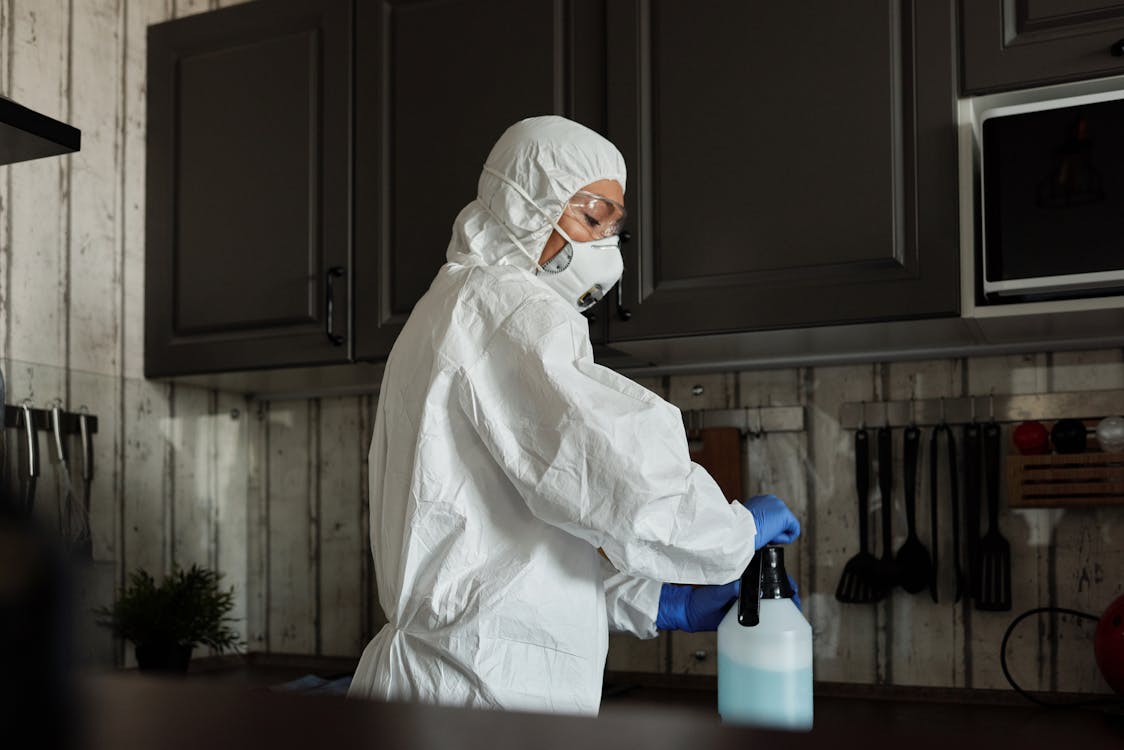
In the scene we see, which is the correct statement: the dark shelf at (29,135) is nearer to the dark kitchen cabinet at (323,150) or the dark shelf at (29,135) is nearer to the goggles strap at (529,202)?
the dark kitchen cabinet at (323,150)

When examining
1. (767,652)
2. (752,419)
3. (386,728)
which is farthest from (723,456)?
(386,728)

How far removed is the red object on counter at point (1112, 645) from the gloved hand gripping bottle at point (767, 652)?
674 millimetres

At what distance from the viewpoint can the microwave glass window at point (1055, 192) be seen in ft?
5.24

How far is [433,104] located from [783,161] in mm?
704

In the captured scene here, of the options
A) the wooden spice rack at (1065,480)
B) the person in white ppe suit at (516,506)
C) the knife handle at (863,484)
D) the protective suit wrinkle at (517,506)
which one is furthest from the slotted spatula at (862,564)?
the protective suit wrinkle at (517,506)

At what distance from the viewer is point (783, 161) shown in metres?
1.84

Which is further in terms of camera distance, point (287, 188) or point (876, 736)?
point (287, 188)

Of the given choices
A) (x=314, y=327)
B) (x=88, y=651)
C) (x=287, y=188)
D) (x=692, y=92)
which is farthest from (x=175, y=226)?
(x=88, y=651)

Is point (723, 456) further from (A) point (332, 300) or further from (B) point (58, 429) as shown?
(B) point (58, 429)

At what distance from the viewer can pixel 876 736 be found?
15cm

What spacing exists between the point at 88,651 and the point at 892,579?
6.58 feet

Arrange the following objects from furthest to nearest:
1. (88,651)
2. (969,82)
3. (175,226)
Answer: (175,226) < (969,82) < (88,651)

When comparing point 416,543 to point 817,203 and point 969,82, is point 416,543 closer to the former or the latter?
point 817,203

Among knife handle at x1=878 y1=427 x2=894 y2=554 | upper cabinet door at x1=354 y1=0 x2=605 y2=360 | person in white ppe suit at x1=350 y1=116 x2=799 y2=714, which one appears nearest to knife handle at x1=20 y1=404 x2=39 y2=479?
upper cabinet door at x1=354 y1=0 x2=605 y2=360
